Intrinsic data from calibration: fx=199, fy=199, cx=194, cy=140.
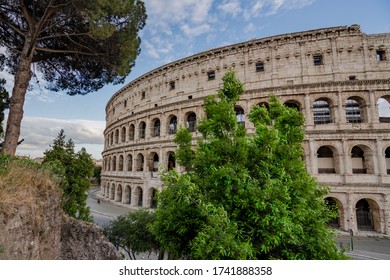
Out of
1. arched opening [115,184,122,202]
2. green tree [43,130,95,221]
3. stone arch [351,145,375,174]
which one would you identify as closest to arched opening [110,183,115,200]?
arched opening [115,184,122,202]

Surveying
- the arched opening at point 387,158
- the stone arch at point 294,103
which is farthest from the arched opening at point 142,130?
the arched opening at point 387,158

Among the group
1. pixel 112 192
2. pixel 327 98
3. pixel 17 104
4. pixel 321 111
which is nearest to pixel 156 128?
pixel 112 192

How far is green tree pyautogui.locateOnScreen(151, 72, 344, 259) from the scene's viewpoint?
365 centimetres

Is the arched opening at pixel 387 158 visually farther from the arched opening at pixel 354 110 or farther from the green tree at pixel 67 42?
the green tree at pixel 67 42

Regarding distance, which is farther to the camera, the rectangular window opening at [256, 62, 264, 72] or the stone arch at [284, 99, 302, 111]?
the rectangular window opening at [256, 62, 264, 72]

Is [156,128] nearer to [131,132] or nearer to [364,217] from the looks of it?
[131,132]

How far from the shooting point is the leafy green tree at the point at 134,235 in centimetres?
1005

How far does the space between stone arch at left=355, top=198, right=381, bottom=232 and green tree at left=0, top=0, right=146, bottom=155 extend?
19258 millimetres

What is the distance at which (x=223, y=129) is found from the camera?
491 centimetres

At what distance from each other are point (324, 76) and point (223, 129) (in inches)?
627

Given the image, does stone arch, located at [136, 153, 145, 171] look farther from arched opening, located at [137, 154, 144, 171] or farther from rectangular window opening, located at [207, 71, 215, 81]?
rectangular window opening, located at [207, 71, 215, 81]

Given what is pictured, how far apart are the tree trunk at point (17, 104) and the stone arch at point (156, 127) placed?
1413 centimetres
